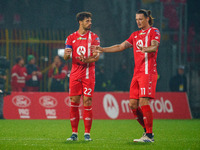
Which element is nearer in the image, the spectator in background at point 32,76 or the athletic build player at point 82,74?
the athletic build player at point 82,74

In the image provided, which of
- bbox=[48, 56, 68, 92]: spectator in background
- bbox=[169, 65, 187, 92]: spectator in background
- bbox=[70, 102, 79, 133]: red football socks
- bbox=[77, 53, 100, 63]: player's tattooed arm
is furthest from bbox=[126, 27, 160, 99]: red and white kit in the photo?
bbox=[169, 65, 187, 92]: spectator in background

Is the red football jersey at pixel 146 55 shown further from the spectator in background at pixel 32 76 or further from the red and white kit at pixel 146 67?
the spectator in background at pixel 32 76

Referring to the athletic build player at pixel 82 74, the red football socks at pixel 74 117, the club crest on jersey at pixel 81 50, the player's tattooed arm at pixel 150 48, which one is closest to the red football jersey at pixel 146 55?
the player's tattooed arm at pixel 150 48

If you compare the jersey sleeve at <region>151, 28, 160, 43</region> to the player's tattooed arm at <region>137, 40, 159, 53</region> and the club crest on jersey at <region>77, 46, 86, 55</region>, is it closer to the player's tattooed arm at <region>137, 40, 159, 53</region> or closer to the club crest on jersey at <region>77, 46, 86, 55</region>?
the player's tattooed arm at <region>137, 40, 159, 53</region>

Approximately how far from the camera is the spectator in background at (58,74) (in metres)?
17.3

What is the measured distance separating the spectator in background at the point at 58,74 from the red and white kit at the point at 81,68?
8.78m

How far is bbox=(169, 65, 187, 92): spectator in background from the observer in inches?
701

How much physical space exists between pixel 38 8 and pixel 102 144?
2357 centimetres

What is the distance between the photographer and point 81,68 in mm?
8492

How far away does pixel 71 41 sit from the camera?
28.0 ft

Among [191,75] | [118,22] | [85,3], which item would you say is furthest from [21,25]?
[191,75]

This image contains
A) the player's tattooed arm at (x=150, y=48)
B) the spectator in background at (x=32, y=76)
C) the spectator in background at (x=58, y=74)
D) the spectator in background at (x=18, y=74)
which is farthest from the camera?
the spectator in background at (x=58, y=74)

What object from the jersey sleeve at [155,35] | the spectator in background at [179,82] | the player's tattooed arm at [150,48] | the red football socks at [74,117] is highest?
the jersey sleeve at [155,35]

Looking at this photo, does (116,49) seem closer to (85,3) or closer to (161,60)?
(161,60)
